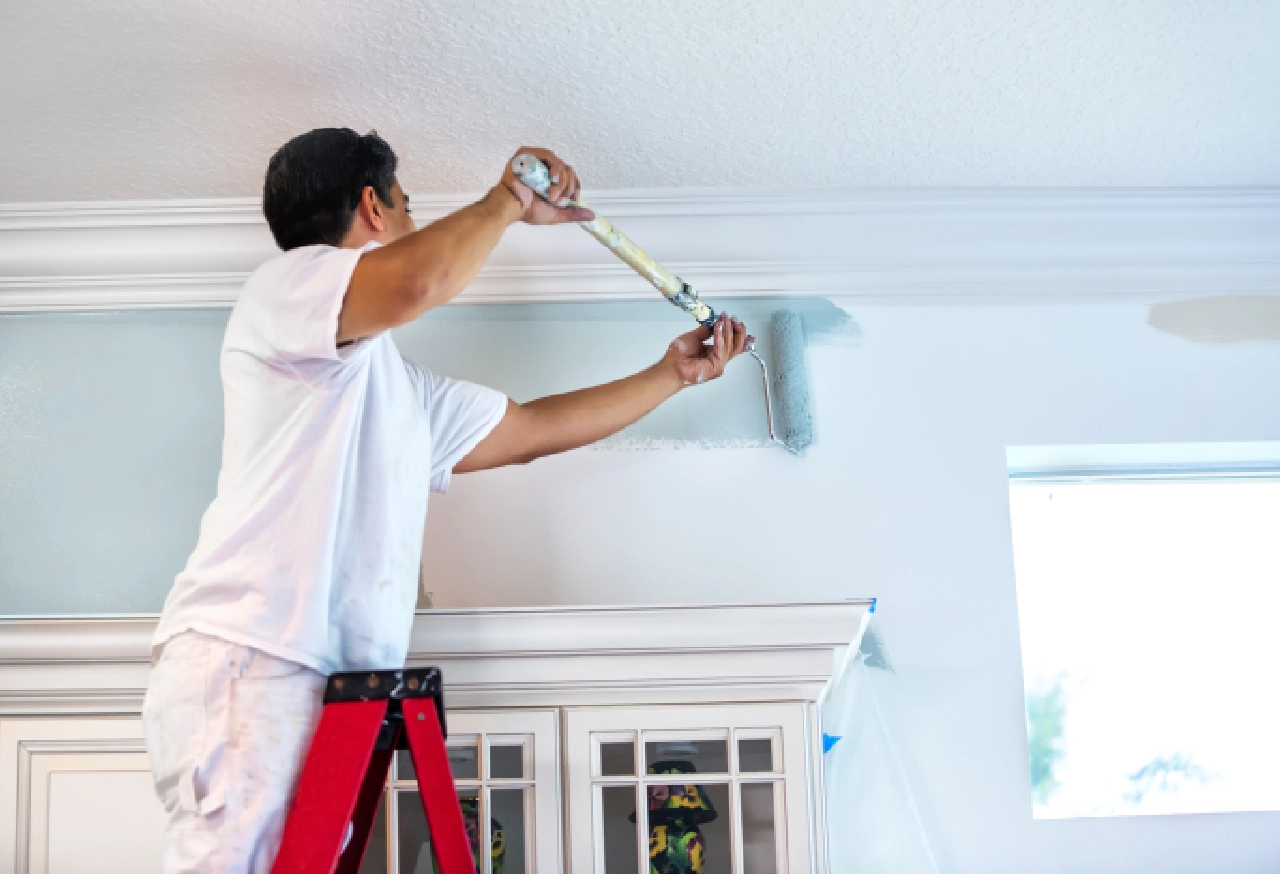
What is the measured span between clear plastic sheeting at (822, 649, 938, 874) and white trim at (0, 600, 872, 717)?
310mm

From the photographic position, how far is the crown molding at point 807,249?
2049mm

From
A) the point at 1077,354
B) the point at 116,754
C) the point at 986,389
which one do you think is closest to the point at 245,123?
the point at 116,754

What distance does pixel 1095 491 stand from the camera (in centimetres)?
217

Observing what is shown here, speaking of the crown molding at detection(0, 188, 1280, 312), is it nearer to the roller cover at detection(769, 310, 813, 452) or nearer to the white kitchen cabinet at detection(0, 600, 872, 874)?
the roller cover at detection(769, 310, 813, 452)

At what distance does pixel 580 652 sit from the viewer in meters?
1.53

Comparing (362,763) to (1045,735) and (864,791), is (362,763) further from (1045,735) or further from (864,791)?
(1045,735)

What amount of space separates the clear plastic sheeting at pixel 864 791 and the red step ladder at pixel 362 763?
81cm

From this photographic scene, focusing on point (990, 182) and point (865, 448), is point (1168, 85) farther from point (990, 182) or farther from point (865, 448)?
point (865, 448)

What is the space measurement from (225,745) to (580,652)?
0.51m

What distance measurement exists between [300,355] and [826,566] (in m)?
1.07

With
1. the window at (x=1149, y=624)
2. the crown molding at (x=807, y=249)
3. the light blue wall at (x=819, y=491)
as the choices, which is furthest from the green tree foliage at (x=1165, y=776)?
the crown molding at (x=807, y=249)

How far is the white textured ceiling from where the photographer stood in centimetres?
151

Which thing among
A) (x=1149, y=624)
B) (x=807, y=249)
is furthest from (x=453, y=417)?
(x=1149, y=624)

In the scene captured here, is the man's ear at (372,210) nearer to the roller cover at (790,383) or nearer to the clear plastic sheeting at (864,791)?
the roller cover at (790,383)
